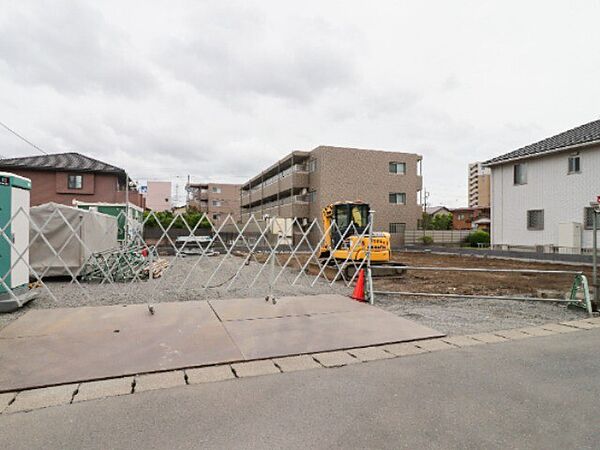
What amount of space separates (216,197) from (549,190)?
165ft

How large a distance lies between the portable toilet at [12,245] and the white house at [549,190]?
1928cm

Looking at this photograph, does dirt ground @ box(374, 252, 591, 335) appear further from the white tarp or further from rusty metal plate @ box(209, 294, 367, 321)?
the white tarp

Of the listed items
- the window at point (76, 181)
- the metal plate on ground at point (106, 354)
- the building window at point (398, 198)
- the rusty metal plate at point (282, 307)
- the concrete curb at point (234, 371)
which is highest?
the window at point (76, 181)

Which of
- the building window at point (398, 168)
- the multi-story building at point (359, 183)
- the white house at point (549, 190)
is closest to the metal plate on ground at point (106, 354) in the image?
the white house at point (549, 190)

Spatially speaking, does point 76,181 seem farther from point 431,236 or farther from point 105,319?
point 431,236

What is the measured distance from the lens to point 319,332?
5.06 meters

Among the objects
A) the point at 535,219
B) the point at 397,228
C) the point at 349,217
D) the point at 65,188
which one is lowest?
the point at 397,228

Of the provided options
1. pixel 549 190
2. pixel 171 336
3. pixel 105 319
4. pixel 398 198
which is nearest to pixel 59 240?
pixel 105 319

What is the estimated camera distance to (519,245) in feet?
63.2

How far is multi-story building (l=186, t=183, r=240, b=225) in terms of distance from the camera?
60594 mm

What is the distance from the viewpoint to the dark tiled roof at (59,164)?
25766 millimetres

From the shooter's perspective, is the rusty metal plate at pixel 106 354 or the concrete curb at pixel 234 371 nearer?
the concrete curb at pixel 234 371

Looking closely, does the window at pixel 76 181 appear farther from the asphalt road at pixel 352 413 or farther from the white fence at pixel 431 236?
the asphalt road at pixel 352 413

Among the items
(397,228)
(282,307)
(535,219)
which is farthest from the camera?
(397,228)
